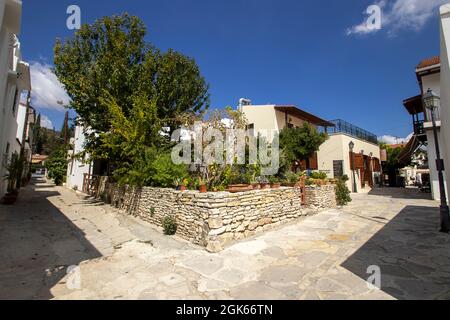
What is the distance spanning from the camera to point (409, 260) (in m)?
5.01

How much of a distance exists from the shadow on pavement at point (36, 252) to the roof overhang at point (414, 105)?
68.4ft

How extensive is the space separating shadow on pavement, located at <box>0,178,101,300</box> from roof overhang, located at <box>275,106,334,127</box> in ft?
52.5

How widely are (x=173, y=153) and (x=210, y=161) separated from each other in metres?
2.48

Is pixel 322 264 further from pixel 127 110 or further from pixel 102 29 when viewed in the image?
pixel 102 29

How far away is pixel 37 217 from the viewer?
920cm

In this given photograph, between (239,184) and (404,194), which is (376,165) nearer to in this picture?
(404,194)

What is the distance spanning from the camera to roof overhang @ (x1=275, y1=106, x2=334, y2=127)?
18786 millimetres

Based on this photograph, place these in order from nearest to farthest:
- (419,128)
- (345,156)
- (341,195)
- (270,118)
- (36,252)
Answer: (36,252)
(341,195)
(419,128)
(270,118)
(345,156)

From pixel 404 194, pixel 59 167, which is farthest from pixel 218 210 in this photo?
pixel 59 167

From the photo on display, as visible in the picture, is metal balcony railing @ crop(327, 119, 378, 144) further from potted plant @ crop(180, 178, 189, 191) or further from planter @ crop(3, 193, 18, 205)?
planter @ crop(3, 193, 18, 205)

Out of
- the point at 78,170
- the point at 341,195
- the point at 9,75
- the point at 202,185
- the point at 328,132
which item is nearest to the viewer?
the point at 202,185

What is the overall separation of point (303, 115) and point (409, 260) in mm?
17292

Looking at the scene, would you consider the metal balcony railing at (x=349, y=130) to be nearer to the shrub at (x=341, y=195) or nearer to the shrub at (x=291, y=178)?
the shrub at (x=341, y=195)
